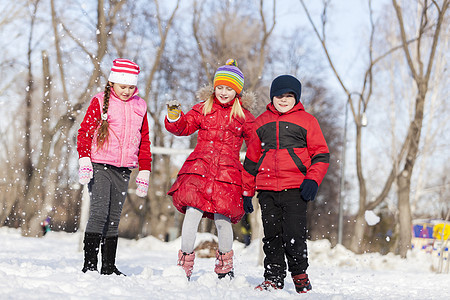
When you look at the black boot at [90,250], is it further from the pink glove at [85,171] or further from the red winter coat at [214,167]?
the red winter coat at [214,167]

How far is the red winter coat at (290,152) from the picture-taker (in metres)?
3.64

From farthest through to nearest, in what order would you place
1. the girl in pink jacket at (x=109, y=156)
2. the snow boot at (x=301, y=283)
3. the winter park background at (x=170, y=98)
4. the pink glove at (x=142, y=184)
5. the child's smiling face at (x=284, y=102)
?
the winter park background at (x=170, y=98)
the pink glove at (x=142, y=184)
the child's smiling face at (x=284, y=102)
the girl in pink jacket at (x=109, y=156)
the snow boot at (x=301, y=283)

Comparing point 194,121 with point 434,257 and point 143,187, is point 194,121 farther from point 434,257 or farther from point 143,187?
point 434,257

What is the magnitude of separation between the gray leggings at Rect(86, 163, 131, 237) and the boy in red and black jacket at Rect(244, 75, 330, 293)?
993mm

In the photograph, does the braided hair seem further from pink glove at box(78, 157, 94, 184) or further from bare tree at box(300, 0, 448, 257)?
bare tree at box(300, 0, 448, 257)

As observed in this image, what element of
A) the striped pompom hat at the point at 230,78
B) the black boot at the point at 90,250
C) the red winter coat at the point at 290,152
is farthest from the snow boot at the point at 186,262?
the striped pompom hat at the point at 230,78

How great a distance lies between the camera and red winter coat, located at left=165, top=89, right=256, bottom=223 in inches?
148

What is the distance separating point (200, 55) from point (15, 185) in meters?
7.64

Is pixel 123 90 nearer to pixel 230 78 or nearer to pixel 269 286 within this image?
pixel 230 78

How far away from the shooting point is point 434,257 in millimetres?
9219

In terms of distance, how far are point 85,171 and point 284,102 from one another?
1.54m

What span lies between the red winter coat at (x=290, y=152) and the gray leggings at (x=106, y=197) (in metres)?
1.00

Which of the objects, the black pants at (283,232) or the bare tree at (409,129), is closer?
the black pants at (283,232)

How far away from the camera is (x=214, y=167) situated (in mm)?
3807
